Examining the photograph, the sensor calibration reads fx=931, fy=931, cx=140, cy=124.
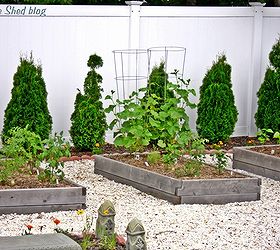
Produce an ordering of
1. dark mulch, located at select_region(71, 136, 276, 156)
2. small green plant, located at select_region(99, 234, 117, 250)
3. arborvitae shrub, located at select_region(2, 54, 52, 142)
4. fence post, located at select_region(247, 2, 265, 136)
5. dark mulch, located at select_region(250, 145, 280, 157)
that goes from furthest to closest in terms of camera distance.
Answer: fence post, located at select_region(247, 2, 265, 136), dark mulch, located at select_region(71, 136, 276, 156), arborvitae shrub, located at select_region(2, 54, 52, 142), dark mulch, located at select_region(250, 145, 280, 157), small green plant, located at select_region(99, 234, 117, 250)

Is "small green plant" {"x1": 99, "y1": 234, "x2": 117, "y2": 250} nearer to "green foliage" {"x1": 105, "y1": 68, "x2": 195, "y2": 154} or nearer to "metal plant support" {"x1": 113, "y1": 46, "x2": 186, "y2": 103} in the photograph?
"green foliage" {"x1": 105, "y1": 68, "x2": 195, "y2": 154}

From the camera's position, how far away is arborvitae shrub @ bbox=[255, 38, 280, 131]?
48.1 ft

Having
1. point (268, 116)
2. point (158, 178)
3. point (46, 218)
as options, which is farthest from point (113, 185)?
point (268, 116)

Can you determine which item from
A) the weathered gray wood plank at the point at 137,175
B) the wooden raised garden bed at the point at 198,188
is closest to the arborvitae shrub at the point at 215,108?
the weathered gray wood plank at the point at 137,175

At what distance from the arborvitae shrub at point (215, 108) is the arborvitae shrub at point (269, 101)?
22.5 inches

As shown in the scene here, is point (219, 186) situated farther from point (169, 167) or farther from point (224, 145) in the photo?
point (224, 145)

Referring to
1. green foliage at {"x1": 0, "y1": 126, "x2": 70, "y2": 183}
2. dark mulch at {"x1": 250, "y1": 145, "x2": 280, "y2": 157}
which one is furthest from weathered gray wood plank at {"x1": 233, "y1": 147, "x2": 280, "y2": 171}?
green foliage at {"x1": 0, "y1": 126, "x2": 70, "y2": 183}

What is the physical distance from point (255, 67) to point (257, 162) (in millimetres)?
3513

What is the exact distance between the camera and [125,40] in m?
14.2

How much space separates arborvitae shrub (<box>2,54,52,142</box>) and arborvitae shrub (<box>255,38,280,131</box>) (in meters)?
3.56

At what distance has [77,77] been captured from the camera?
13.9 meters

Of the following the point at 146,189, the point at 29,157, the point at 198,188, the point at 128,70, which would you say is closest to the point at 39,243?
the point at 29,157

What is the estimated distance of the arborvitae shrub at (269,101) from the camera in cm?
1466

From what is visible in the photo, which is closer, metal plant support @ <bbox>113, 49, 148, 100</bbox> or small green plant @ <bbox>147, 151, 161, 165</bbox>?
small green plant @ <bbox>147, 151, 161, 165</bbox>
